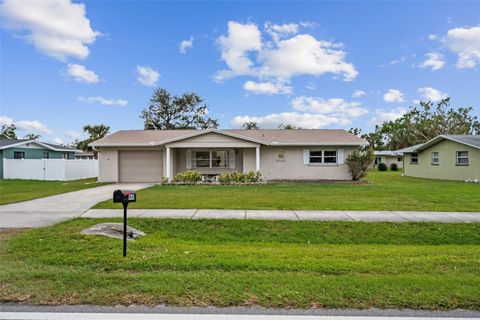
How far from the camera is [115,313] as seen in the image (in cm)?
309

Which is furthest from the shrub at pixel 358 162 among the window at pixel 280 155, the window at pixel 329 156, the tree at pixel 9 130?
the tree at pixel 9 130

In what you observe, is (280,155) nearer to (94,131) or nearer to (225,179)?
(225,179)

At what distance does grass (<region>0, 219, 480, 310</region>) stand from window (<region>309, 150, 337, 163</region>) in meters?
12.9

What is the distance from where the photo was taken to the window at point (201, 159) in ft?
67.3

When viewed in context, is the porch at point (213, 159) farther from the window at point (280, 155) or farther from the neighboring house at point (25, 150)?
the neighboring house at point (25, 150)

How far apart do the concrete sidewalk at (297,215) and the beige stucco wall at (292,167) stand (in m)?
10.8

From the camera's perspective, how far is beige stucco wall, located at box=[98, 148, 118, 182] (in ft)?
64.9

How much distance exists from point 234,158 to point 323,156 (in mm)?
5883

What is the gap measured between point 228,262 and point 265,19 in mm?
15613

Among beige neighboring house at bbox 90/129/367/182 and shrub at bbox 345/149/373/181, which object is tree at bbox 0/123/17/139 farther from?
shrub at bbox 345/149/373/181

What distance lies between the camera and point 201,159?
67.5 feet

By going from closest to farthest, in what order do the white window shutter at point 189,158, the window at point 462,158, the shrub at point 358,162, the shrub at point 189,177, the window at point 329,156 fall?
the shrub at point 189,177, the shrub at point 358,162, the window at point 329,156, the white window shutter at point 189,158, the window at point 462,158

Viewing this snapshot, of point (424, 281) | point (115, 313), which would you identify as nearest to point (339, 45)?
point (424, 281)

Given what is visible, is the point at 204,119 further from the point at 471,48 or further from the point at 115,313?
the point at 115,313
